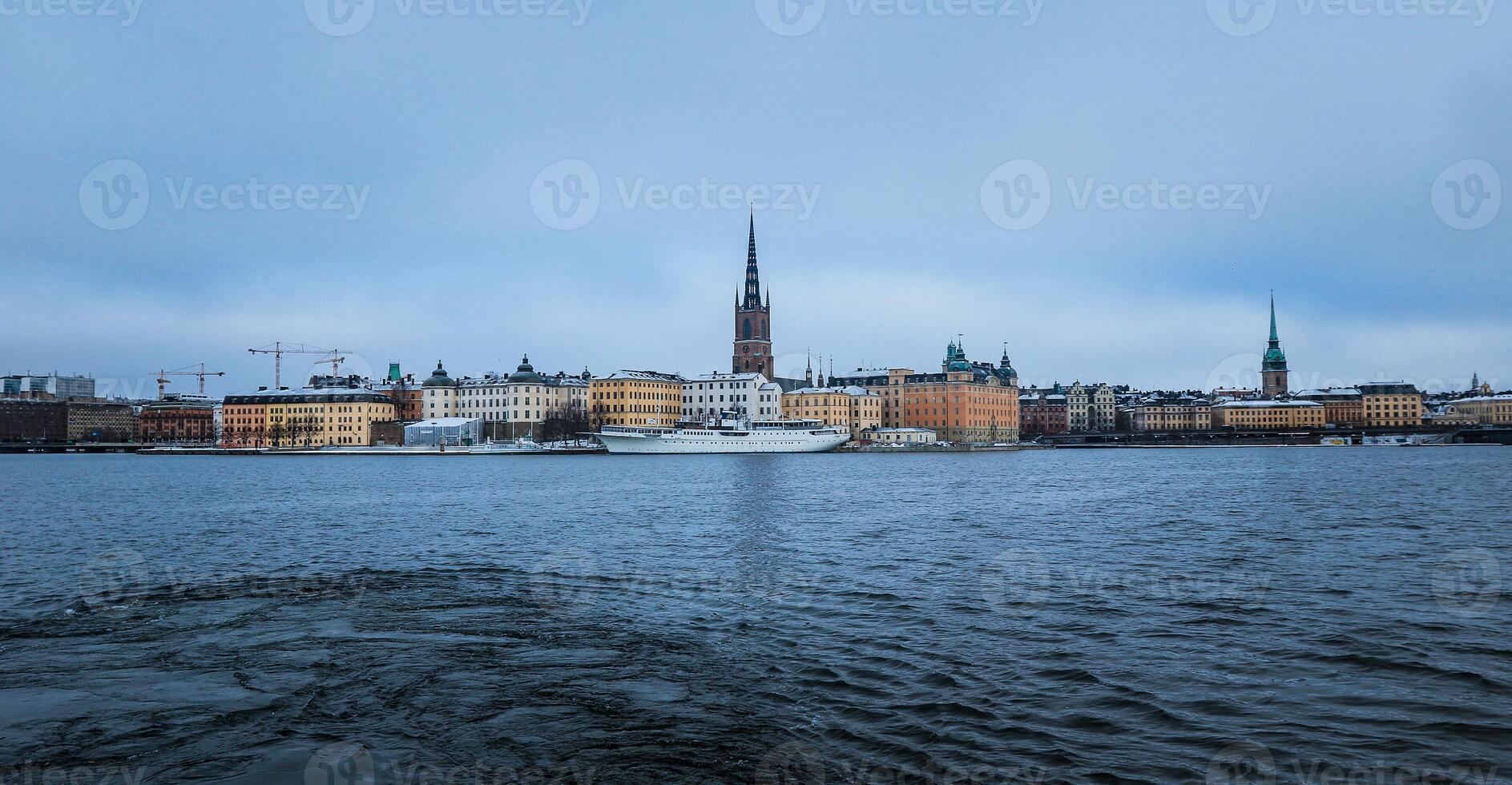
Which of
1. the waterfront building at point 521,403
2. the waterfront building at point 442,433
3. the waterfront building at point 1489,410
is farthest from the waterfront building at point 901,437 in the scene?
the waterfront building at point 1489,410

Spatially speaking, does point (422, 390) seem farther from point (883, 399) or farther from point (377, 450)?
point (883, 399)

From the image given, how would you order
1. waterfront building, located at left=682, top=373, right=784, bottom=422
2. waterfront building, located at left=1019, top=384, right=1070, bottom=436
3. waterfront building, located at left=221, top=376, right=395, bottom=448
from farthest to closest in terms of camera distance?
waterfront building, located at left=1019, top=384, right=1070, bottom=436
waterfront building, located at left=221, top=376, right=395, bottom=448
waterfront building, located at left=682, top=373, right=784, bottom=422

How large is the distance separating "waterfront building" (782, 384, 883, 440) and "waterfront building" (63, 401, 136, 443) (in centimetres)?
10447

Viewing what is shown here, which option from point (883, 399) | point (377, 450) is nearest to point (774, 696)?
point (377, 450)

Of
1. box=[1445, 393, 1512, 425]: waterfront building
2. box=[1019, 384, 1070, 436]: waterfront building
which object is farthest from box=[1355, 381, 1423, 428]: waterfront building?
box=[1019, 384, 1070, 436]: waterfront building

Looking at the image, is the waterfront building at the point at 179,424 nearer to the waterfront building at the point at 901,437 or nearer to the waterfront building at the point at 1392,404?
the waterfront building at the point at 901,437

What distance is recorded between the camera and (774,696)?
9.35 metres

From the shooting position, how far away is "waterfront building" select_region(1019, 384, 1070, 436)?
164 m

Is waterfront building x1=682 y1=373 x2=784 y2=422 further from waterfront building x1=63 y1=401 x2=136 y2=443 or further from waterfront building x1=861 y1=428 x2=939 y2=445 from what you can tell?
waterfront building x1=63 y1=401 x2=136 y2=443

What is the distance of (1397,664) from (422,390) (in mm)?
134989

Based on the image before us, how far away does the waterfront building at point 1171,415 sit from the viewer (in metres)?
168

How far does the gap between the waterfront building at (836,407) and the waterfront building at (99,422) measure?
10447cm

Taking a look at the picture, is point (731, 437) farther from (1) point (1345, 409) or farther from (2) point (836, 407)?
(1) point (1345, 409)

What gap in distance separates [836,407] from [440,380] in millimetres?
52869
